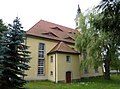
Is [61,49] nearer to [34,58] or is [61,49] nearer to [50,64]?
[50,64]

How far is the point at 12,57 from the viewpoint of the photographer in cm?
1020

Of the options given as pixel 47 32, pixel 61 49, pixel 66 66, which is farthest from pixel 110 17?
pixel 47 32

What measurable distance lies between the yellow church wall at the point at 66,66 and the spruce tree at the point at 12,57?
16004 mm

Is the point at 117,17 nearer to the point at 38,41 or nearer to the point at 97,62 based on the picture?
the point at 97,62

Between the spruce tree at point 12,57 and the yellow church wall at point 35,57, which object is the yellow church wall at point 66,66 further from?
the spruce tree at point 12,57

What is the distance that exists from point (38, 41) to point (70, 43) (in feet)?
22.3

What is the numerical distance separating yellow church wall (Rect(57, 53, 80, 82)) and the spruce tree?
16004 mm

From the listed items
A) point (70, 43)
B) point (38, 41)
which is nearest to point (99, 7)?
point (38, 41)

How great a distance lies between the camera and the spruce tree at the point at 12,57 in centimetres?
1001

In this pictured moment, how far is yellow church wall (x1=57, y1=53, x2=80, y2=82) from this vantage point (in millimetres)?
26477

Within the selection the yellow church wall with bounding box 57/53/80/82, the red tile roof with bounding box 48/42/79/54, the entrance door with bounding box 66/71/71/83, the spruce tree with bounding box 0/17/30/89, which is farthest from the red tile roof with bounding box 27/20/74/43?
the spruce tree with bounding box 0/17/30/89

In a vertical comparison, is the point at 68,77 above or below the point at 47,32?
below

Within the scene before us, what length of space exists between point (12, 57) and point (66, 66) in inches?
702

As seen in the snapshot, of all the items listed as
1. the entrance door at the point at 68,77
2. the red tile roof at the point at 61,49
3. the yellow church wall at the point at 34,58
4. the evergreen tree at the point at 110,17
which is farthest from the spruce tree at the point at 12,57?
the entrance door at the point at 68,77
